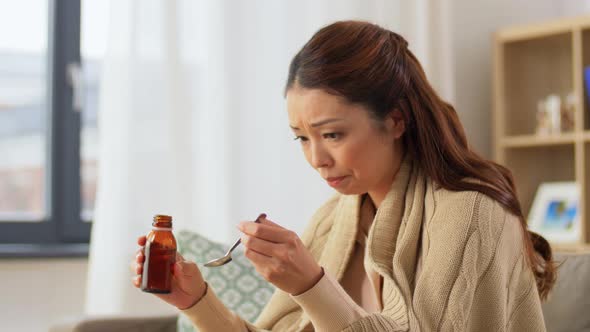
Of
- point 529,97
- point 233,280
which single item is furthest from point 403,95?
point 529,97

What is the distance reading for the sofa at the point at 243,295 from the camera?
1.99m

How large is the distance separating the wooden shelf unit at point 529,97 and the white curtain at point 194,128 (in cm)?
70

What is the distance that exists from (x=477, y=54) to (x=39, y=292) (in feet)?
6.61

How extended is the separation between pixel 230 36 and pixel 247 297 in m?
1.13

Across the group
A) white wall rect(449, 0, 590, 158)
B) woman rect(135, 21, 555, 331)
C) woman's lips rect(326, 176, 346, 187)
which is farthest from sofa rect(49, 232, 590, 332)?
white wall rect(449, 0, 590, 158)

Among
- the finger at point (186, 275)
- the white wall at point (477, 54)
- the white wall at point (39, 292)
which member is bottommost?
the white wall at point (39, 292)

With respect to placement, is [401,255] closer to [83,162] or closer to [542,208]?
[83,162]

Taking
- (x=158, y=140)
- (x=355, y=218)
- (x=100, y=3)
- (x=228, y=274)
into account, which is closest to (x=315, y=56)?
(x=355, y=218)

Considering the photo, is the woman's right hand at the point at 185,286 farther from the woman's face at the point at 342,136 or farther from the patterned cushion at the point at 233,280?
the patterned cushion at the point at 233,280

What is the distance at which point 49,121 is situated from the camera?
3.00m

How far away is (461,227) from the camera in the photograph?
1553 mm

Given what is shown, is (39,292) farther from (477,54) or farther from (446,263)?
(477,54)

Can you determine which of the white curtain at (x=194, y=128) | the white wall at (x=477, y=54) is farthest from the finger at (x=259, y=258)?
the white wall at (x=477, y=54)

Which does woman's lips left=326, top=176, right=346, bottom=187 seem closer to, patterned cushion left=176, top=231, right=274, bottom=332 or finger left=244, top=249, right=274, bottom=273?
finger left=244, top=249, right=274, bottom=273
